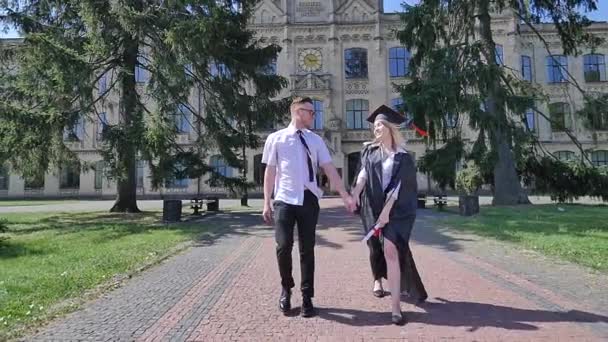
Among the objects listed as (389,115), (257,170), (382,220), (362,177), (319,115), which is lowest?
(382,220)

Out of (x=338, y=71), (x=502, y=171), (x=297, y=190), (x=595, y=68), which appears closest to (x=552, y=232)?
(x=297, y=190)

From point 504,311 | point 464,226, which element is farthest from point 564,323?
point 464,226

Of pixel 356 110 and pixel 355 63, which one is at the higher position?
pixel 355 63

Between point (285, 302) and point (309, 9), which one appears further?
point (309, 9)

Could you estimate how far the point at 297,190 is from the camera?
486 centimetres

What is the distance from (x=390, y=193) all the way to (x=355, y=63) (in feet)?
129

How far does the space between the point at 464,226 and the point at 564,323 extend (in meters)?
8.76

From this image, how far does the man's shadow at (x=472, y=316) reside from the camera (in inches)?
178

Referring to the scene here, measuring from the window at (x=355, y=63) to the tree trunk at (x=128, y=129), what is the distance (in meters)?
25.9

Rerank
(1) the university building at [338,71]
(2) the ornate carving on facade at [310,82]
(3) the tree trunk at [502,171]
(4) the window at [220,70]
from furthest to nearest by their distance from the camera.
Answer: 1. (1) the university building at [338,71]
2. (2) the ornate carving on facade at [310,82]
3. (3) the tree trunk at [502,171]
4. (4) the window at [220,70]

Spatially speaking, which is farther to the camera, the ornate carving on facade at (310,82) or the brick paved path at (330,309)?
the ornate carving on facade at (310,82)

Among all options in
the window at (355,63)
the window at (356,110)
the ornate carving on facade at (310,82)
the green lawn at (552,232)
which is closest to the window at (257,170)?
the ornate carving on facade at (310,82)

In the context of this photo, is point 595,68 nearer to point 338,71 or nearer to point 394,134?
point 338,71

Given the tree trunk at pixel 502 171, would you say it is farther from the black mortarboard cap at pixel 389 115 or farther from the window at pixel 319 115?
the window at pixel 319 115
